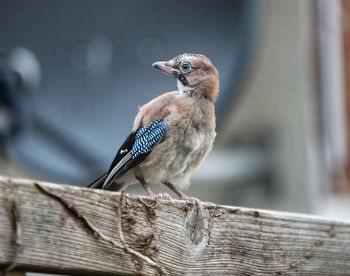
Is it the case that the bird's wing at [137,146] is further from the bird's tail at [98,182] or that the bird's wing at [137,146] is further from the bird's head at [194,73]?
the bird's head at [194,73]

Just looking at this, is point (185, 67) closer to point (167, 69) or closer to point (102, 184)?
point (167, 69)

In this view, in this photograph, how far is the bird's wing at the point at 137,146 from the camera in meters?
4.26

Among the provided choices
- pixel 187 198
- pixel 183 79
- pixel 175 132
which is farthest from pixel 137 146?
pixel 187 198

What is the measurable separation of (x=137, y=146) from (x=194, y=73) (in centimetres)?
52

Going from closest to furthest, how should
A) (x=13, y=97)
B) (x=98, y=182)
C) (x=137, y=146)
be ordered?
(x=98, y=182) → (x=137, y=146) → (x=13, y=97)

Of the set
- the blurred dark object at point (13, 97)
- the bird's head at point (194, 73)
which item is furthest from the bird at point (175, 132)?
the blurred dark object at point (13, 97)

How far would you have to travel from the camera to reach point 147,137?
451 cm

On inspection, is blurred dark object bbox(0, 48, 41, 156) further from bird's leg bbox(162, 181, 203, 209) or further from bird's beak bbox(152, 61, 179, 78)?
bird's leg bbox(162, 181, 203, 209)

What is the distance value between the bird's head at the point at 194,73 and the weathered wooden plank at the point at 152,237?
126 centimetres

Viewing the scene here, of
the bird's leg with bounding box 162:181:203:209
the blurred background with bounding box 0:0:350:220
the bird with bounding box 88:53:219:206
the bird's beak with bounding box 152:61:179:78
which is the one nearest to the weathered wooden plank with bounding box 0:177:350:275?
the bird's leg with bounding box 162:181:203:209

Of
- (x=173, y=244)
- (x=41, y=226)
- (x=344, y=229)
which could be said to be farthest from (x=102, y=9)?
(x=41, y=226)

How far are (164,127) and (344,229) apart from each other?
113 cm

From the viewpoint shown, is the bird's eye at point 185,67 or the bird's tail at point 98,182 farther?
the bird's eye at point 185,67

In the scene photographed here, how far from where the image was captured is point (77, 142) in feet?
19.5
